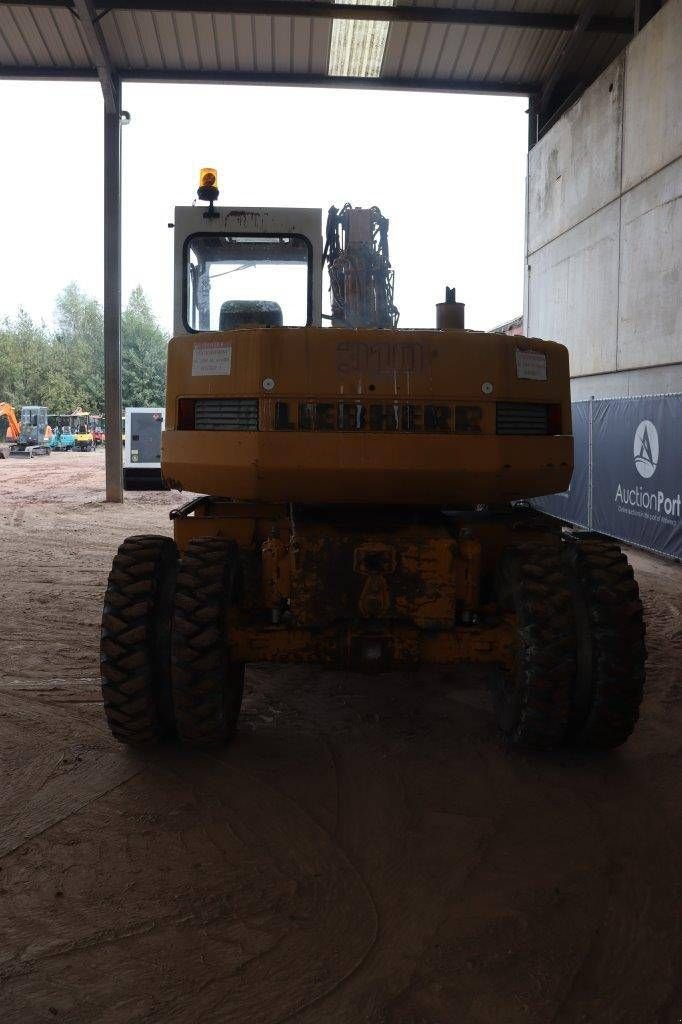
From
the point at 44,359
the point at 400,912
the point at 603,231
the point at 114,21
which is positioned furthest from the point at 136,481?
the point at 44,359

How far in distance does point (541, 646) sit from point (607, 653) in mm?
336

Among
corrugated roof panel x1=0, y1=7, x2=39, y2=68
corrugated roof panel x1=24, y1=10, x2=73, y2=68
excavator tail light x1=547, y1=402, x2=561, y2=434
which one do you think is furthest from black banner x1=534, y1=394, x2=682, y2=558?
corrugated roof panel x1=0, y1=7, x2=39, y2=68

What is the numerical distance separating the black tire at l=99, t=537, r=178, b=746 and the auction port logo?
7.84 meters

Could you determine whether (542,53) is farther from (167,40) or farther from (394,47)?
(167,40)

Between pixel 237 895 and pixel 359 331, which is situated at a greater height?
pixel 359 331

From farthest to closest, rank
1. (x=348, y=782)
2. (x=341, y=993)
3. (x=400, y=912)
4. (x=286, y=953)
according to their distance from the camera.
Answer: (x=348, y=782)
(x=400, y=912)
(x=286, y=953)
(x=341, y=993)

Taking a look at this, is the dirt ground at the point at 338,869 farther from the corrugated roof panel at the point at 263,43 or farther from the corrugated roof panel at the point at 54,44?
the corrugated roof panel at the point at 54,44

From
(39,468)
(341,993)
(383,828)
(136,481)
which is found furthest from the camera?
(39,468)

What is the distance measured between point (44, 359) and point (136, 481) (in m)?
49.9

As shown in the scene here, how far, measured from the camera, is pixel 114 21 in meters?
14.3

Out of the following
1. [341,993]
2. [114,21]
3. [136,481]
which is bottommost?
[341,993]

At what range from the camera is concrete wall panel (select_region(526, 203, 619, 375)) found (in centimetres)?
1327

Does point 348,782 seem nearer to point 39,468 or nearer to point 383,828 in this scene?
point 383,828

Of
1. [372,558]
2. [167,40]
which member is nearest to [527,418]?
[372,558]
